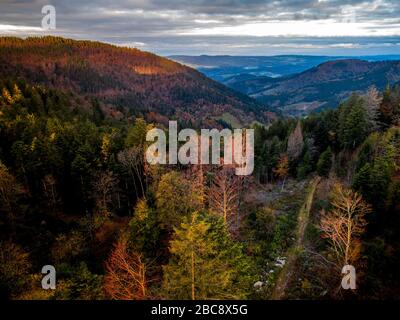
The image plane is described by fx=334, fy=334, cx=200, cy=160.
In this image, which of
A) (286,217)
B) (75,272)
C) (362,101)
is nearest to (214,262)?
(75,272)

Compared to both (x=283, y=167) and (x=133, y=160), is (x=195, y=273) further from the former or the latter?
(x=283, y=167)

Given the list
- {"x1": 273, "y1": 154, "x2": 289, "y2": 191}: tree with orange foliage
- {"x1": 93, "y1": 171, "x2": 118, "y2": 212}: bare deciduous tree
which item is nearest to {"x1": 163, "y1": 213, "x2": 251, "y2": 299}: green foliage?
{"x1": 93, "y1": 171, "x2": 118, "y2": 212}: bare deciduous tree

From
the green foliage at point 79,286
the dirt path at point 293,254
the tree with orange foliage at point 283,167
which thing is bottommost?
the dirt path at point 293,254

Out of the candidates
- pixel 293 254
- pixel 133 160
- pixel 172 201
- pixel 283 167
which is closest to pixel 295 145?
pixel 283 167

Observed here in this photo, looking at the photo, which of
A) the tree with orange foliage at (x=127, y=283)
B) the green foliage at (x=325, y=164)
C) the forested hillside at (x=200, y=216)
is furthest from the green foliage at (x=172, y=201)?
the green foliage at (x=325, y=164)

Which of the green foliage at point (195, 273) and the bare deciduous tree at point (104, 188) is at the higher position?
the green foliage at point (195, 273)

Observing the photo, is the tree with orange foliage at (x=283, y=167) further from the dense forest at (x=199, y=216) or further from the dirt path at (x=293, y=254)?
the dirt path at (x=293, y=254)
